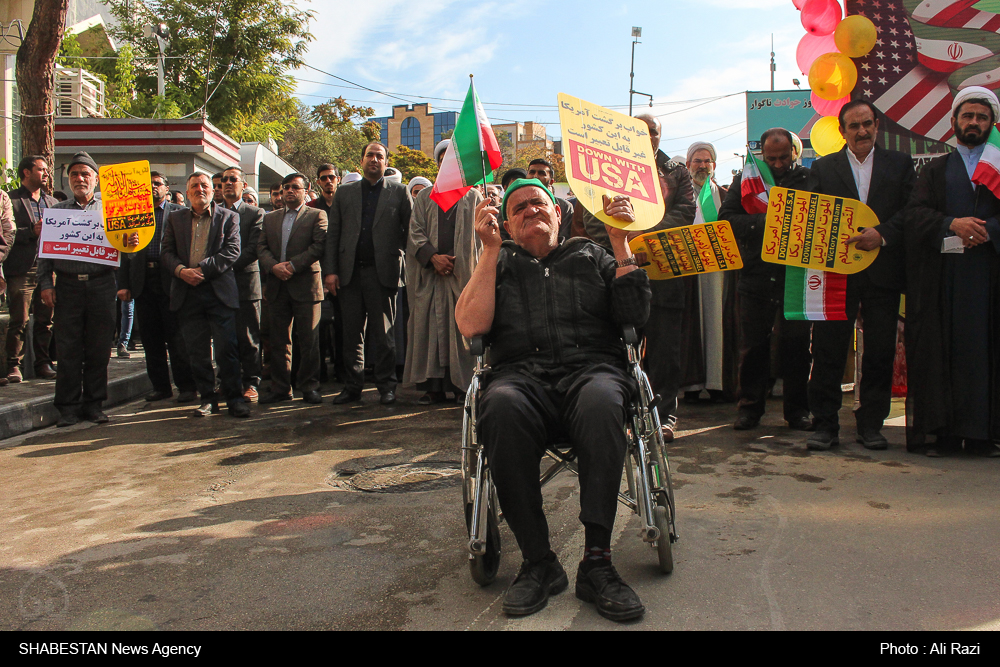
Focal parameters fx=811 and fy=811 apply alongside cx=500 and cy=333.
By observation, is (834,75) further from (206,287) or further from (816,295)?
(206,287)

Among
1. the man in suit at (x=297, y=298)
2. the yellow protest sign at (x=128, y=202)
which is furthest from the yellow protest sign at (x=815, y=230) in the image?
the yellow protest sign at (x=128, y=202)

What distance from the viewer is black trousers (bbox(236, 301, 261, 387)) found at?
771 centimetres

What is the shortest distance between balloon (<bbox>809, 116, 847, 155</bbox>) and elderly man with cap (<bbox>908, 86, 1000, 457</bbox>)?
104 centimetres

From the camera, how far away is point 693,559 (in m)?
3.31

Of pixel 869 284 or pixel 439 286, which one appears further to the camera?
pixel 439 286

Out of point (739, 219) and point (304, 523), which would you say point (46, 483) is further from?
point (739, 219)

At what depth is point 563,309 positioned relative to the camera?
11.5 feet

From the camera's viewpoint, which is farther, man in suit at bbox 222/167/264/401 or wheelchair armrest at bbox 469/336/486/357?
man in suit at bbox 222/167/264/401

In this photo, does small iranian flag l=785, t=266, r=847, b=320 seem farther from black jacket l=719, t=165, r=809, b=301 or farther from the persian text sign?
the persian text sign

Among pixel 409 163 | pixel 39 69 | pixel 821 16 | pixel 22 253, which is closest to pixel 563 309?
pixel 821 16

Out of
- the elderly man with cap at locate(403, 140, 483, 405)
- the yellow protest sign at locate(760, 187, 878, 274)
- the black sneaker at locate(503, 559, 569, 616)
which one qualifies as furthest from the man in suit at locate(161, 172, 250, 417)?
the black sneaker at locate(503, 559, 569, 616)

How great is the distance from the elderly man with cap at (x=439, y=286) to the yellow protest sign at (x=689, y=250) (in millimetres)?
2538

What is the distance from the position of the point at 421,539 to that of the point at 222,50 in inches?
1293
